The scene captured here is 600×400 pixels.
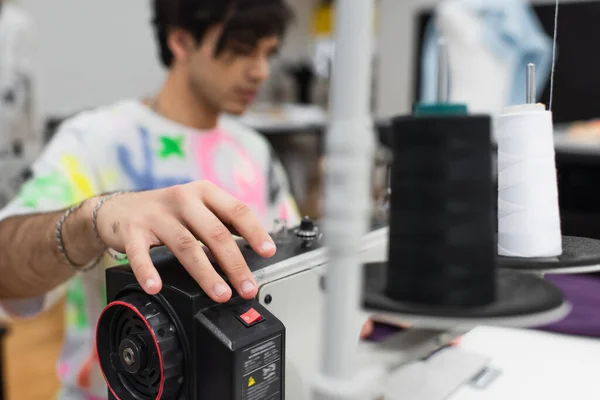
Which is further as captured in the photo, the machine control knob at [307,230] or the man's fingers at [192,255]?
the machine control knob at [307,230]

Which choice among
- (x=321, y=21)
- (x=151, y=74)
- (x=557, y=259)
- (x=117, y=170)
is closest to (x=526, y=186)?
(x=557, y=259)

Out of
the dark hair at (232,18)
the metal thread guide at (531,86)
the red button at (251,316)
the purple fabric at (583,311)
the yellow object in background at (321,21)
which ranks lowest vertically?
the purple fabric at (583,311)

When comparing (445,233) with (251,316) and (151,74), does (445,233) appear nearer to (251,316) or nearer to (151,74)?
(251,316)

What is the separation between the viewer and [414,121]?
13.2 inches

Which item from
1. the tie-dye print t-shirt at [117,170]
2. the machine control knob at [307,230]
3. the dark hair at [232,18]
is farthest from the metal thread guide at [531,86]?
the dark hair at [232,18]

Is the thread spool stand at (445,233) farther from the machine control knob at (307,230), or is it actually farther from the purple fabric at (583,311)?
the purple fabric at (583,311)

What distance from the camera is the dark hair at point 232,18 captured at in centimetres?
→ 107

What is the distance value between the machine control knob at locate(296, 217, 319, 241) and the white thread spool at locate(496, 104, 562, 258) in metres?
0.20

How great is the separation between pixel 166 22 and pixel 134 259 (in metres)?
0.82

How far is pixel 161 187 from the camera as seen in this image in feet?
2.37

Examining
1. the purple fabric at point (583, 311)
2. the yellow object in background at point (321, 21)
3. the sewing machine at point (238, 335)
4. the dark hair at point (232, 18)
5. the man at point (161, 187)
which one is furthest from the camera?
the yellow object in background at point (321, 21)

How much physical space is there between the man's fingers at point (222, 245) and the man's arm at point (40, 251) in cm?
14

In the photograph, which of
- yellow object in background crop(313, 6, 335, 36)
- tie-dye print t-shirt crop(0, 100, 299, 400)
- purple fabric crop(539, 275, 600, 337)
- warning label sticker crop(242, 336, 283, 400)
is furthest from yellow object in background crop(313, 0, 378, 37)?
warning label sticker crop(242, 336, 283, 400)

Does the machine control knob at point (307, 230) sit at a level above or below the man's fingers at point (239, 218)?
below
